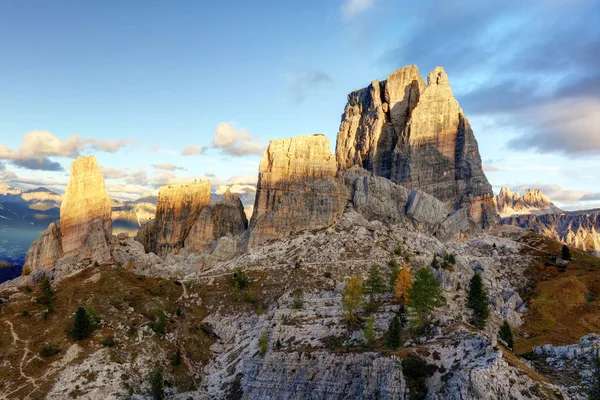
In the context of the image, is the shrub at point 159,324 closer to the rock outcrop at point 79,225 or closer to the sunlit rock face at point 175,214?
the rock outcrop at point 79,225

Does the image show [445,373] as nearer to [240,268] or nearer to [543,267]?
[240,268]

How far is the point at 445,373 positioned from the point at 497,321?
227ft

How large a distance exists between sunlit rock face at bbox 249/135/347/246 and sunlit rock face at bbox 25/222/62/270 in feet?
236

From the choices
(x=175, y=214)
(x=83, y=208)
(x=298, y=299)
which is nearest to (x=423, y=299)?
(x=298, y=299)

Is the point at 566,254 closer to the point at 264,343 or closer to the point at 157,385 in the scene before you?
the point at 264,343

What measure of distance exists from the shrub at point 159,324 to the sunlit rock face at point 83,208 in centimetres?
5309

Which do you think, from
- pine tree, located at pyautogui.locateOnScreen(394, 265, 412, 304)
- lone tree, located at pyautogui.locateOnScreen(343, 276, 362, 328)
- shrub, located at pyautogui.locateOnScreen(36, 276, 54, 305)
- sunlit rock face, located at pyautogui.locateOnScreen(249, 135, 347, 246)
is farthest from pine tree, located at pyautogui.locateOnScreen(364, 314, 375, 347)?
shrub, located at pyautogui.locateOnScreen(36, 276, 54, 305)

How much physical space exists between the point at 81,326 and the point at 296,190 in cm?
9160

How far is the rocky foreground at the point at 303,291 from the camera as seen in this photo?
72562mm

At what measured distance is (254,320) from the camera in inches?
4862

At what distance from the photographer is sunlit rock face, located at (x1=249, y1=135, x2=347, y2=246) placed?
16725cm

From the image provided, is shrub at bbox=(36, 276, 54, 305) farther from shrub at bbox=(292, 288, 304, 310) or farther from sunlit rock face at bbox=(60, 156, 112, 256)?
shrub at bbox=(292, 288, 304, 310)

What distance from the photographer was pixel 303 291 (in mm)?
129750

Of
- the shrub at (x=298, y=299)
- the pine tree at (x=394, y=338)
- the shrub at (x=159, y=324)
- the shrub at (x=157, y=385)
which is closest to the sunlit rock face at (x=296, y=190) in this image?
the shrub at (x=298, y=299)
